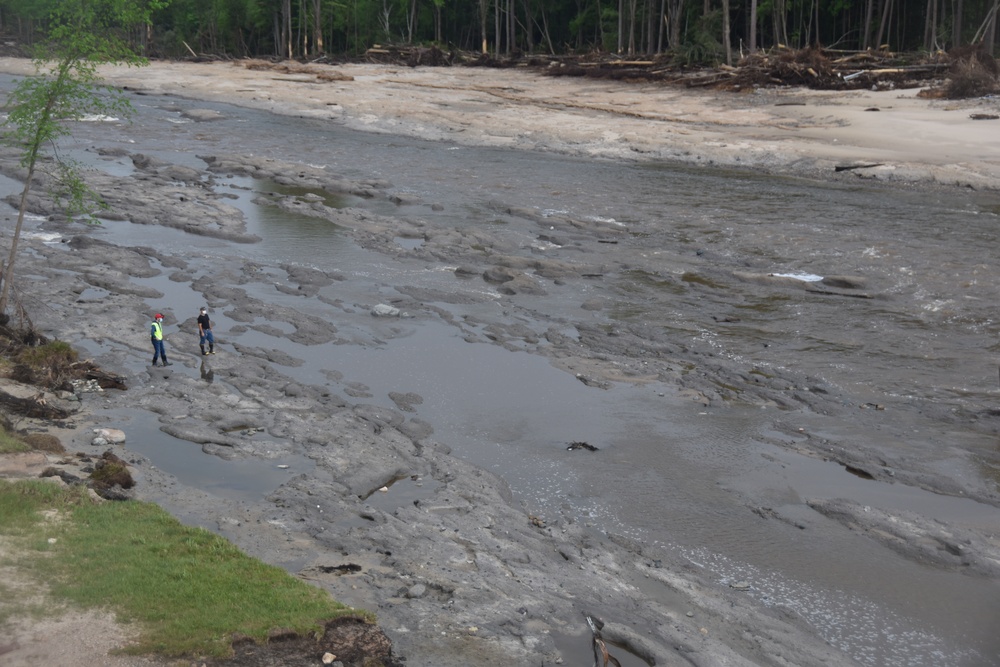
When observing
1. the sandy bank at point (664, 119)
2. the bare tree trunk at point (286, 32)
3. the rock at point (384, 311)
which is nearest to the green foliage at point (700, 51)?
the sandy bank at point (664, 119)

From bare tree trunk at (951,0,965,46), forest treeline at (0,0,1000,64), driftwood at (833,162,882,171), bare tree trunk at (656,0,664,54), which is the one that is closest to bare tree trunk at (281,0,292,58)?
forest treeline at (0,0,1000,64)

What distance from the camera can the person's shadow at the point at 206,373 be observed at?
1589 centimetres

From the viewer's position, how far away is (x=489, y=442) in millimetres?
14328

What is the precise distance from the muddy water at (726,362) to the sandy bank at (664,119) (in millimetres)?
1722

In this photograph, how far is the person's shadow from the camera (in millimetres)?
15891

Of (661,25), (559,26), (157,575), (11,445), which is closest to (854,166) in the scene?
(661,25)

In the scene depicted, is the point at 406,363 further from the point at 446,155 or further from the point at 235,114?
the point at 235,114

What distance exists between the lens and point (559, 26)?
222ft

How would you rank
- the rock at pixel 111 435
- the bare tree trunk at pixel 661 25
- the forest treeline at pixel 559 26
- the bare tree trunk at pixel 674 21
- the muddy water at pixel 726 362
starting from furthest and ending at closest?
the bare tree trunk at pixel 661 25
the bare tree trunk at pixel 674 21
the forest treeline at pixel 559 26
the rock at pixel 111 435
the muddy water at pixel 726 362

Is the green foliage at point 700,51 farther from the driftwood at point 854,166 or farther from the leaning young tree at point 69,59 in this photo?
the leaning young tree at point 69,59

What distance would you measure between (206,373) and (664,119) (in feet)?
83.4

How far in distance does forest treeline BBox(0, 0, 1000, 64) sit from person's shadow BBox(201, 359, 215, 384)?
1256 inches

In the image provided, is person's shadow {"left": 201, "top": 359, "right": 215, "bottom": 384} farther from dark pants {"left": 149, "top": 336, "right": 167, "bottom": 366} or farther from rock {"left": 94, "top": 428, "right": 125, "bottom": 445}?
rock {"left": 94, "top": 428, "right": 125, "bottom": 445}

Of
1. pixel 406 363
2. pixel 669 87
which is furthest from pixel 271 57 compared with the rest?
pixel 406 363
